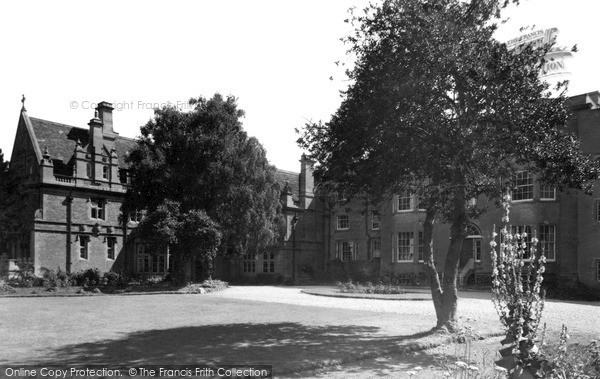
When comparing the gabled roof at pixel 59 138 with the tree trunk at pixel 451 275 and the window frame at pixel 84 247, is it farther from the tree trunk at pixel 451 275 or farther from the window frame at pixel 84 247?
the tree trunk at pixel 451 275

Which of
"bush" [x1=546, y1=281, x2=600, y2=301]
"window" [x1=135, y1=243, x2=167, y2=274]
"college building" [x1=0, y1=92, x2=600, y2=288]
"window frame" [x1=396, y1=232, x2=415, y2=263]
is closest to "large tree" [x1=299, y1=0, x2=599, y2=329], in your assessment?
"bush" [x1=546, y1=281, x2=600, y2=301]

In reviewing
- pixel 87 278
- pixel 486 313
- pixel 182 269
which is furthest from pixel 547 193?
pixel 87 278

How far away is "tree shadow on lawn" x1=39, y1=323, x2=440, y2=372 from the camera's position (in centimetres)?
892

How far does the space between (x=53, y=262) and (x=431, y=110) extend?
35.3 meters

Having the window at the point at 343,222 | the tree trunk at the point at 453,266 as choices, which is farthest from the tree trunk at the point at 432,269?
the window at the point at 343,222

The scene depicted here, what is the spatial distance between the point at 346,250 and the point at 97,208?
21785 mm

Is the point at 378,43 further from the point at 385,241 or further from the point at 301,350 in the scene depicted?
the point at 385,241

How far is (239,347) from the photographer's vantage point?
406 inches

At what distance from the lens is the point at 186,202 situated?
31.5m

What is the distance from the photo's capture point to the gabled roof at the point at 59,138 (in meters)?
42.3

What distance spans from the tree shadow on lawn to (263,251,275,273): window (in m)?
33.7

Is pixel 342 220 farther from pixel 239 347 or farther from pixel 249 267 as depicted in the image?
pixel 239 347

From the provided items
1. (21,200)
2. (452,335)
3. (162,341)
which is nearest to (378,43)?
(452,335)

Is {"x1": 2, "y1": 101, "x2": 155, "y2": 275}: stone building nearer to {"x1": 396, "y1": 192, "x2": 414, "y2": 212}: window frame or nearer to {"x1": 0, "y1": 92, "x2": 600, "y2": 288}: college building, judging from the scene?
{"x1": 0, "y1": 92, "x2": 600, "y2": 288}: college building
